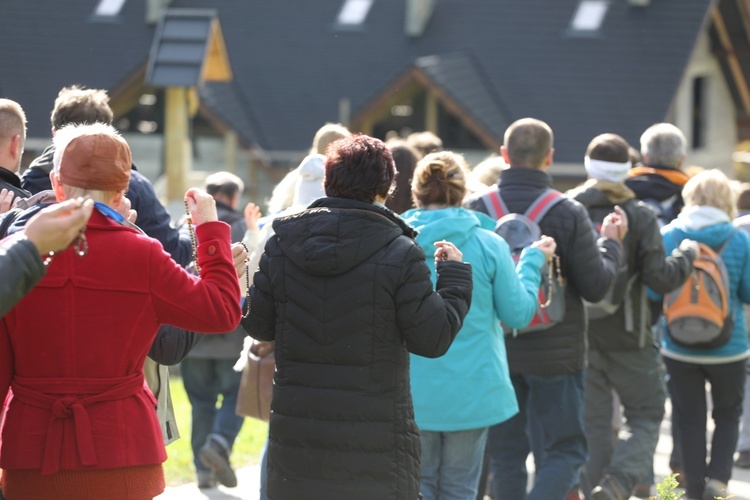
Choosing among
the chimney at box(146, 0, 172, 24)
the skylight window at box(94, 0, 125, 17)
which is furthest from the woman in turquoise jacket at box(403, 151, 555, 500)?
the skylight window at box(94, 0, 125, 17)

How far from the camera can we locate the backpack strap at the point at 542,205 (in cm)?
632

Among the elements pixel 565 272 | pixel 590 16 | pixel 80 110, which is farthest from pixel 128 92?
pixel 80 110

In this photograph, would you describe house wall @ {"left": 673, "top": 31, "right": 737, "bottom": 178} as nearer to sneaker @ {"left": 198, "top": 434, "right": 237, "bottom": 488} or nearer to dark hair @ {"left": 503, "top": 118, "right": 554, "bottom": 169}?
sneaker @ {"left": 198, "top": 434, "right": 237, "bottom": 488}

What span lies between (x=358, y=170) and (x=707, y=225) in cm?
361

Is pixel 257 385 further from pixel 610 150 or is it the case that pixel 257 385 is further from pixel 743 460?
pixel 743 460

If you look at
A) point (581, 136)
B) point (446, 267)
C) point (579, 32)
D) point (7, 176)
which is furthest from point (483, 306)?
point (579, 32)

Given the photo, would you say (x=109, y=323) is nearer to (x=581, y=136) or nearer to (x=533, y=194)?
(x=533, y=194)

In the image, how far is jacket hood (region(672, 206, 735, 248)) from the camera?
25.0 ft

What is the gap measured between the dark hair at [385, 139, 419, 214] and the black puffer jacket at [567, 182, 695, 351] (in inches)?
35.6

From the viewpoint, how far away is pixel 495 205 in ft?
21.2

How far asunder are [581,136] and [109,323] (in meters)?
23.0

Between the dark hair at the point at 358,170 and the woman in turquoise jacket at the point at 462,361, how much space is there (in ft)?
3.23

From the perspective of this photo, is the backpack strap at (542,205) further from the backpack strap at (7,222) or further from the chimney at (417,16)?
the chimney at (417,16)

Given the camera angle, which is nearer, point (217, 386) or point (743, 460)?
point (217, 386)
